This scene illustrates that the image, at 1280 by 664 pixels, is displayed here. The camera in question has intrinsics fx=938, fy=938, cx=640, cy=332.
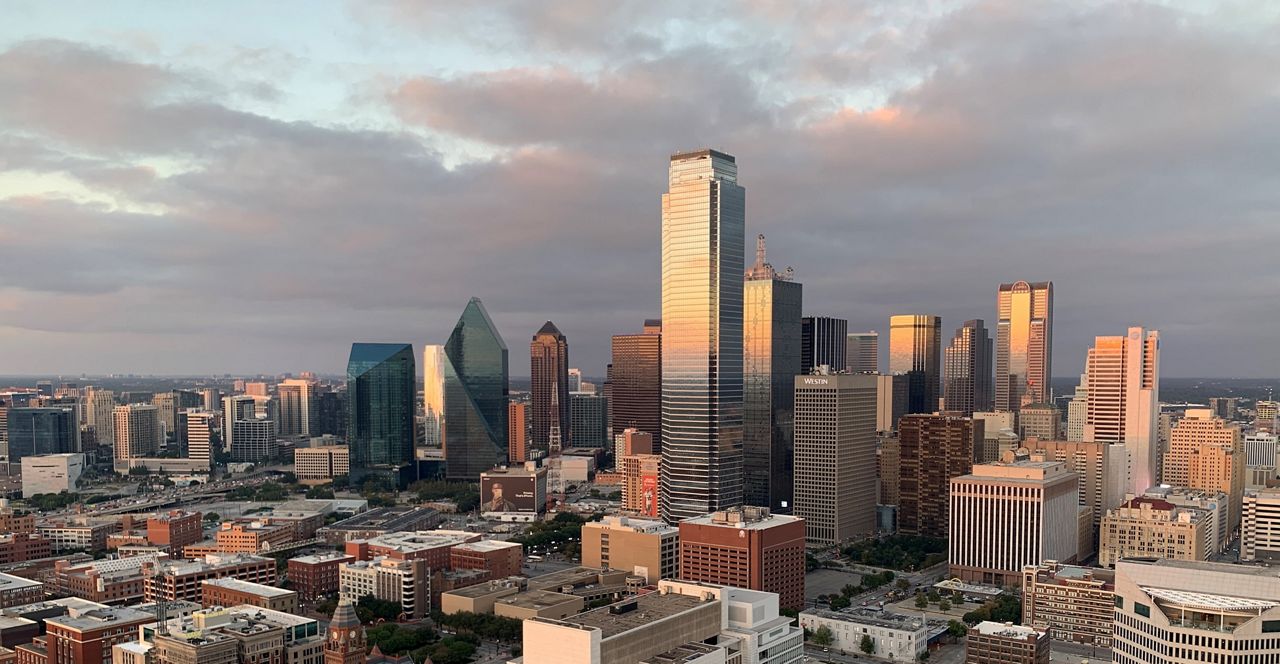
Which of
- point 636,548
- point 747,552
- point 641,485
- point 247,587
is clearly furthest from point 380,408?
point 747,552

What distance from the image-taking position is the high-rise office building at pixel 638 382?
188 m

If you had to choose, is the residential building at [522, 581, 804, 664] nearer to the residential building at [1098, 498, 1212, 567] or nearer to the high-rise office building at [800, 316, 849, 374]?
the residential building at [1098, 498, 1212, 567]

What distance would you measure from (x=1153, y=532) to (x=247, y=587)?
82.4 metres

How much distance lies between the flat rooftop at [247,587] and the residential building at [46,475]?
314 feet

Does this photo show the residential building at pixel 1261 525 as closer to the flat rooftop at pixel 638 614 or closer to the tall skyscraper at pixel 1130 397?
the tall skyscraper at pixel 1130 397

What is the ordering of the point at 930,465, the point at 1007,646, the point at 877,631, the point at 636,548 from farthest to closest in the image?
the point at 930,465 → the point at 636,548 → the point at 877,631 → the point at 1007,646

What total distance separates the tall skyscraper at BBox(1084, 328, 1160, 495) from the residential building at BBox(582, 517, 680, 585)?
70347 millimetres

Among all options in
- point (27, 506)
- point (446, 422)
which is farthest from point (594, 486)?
point (27, 506)

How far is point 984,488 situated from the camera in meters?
92.9

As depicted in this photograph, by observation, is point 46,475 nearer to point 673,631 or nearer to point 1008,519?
point 673,631

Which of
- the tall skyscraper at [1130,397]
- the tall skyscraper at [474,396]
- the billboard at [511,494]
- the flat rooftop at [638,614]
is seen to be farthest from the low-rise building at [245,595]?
the tall skyscraper at [1130,397]

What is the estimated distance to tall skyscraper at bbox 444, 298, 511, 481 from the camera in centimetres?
16438

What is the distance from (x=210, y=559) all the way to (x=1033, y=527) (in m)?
75.3

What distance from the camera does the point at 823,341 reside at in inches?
6462
